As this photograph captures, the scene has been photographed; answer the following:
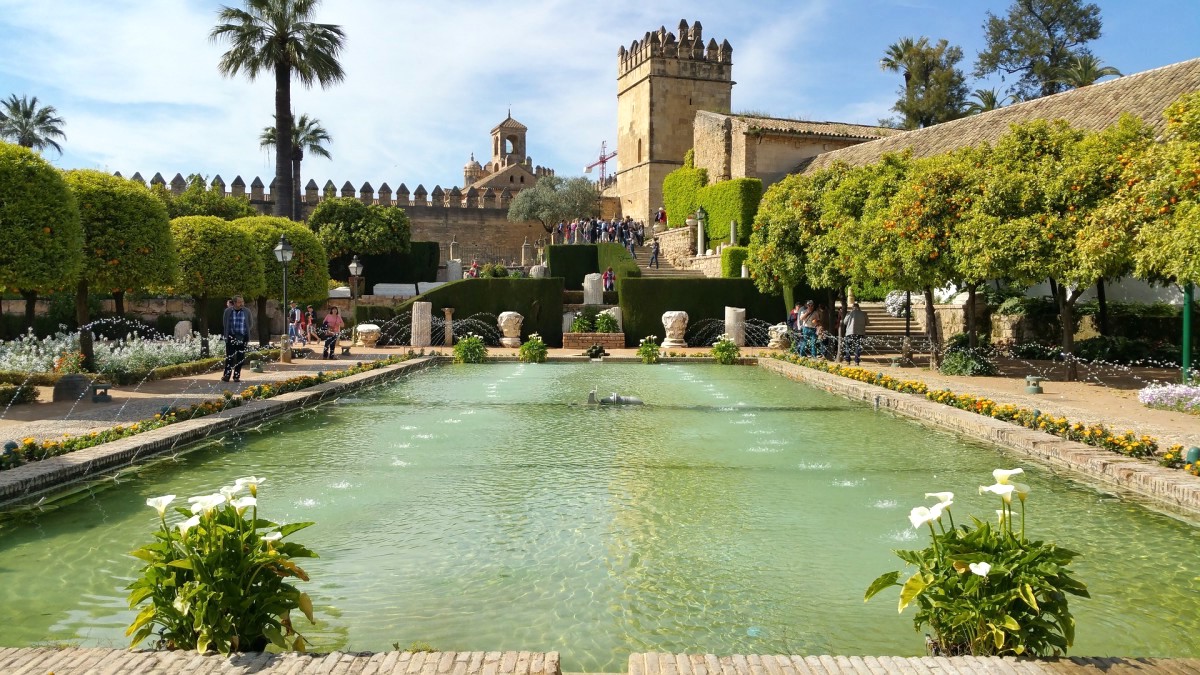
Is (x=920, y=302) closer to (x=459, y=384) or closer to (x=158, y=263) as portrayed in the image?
(x=459, y=384)

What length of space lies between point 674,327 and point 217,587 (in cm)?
2110

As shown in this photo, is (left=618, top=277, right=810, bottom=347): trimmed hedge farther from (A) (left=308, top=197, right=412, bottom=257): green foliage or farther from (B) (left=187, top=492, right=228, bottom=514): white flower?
(B) (left=187, top=492, right=228, bottom=514): white flower

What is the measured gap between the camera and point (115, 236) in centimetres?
1421

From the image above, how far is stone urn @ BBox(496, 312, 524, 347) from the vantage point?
24.0 metres

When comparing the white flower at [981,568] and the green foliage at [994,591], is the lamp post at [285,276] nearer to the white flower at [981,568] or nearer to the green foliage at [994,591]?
the green foliage at [994,591]

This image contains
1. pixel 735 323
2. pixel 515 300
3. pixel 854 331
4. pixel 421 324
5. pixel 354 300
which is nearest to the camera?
pixel 854 331

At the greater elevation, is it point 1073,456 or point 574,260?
point 574,260

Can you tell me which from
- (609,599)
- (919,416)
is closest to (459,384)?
(919,416)

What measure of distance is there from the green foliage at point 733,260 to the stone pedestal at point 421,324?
10.7 metres

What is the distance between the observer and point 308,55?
28297 mm

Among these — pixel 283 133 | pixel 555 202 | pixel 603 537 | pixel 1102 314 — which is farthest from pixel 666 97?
pixel 603 537

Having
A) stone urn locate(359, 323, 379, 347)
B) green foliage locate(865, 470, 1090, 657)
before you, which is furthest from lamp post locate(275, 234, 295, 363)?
green foliage locate(865, 470, 1090, 657)

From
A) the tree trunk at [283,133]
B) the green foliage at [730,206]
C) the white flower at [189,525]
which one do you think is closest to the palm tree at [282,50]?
the tree trunk at [283,133]

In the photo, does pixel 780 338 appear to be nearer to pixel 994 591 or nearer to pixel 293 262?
pixel 293 262
